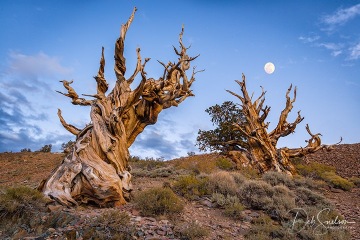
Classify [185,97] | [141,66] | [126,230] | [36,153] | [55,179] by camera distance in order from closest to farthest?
[126,230]
[55,179]
[141,66]
[185,97]
[36,153]

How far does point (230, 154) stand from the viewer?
16.0 m

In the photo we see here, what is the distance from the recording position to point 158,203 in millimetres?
5988

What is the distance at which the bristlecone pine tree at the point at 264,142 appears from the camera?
47.8 feet

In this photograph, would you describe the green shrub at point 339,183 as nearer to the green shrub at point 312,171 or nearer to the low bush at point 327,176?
the low bush at point 327,176

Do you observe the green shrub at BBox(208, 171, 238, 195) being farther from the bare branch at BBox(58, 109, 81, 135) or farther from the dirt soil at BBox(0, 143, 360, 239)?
the bare branch at BBox(58, 109, 81, 135)

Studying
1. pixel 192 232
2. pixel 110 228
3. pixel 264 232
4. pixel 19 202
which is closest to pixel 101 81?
pixel 19 202

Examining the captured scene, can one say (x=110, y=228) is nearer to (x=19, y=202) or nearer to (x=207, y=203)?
(x=19, y=202)

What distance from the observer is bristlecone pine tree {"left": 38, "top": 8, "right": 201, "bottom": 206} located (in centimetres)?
674

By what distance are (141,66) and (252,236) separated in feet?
20.9

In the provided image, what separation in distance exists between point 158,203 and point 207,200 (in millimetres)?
1957

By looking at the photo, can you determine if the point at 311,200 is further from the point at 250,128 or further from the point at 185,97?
the point at 250,128

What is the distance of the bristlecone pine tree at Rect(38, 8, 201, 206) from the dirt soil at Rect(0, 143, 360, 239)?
0.65 m

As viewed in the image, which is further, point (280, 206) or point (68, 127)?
point (68, 127)

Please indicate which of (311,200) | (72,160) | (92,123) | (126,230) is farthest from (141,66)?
(311,200)
